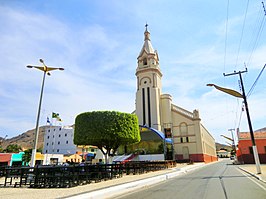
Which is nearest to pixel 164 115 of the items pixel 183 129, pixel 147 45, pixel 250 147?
pixel 183 129

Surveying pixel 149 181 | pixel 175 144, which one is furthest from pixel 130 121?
pixel 175 144

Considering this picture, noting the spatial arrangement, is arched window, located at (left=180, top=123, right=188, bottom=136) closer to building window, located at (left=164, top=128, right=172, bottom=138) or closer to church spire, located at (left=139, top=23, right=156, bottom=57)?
building window, located at (left=164, top=128, right=172, bottom=138)

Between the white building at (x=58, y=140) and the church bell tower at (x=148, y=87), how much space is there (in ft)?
139

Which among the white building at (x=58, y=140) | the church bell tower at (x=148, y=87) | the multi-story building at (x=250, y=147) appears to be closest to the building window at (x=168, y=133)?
the church bell tower at (x=148, y=87)

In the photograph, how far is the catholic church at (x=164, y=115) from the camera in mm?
48844

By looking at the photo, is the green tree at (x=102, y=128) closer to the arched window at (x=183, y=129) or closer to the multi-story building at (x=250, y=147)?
the multi-story building at (x=250, y=147)

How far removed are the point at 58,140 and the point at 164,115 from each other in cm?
4994

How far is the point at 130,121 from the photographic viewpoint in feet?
64.8

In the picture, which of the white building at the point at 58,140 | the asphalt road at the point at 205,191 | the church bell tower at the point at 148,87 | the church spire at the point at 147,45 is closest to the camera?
the asphalt road at the point at 205,191

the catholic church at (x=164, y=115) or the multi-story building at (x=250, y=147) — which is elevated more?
the catholic church at (x=164, y=115)

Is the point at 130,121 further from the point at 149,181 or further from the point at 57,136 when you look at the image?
the point at 57,136

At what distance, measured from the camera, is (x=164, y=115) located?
5250 cm

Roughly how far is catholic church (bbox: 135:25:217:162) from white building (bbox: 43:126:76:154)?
4198 centimetres

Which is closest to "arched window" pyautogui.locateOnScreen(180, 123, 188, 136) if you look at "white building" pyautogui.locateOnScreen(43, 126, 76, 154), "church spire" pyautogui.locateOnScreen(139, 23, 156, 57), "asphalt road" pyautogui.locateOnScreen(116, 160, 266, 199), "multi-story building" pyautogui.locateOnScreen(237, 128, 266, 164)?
"multi-story building" pyautogui.locateOnScreen(237, 128, 266, 164)
